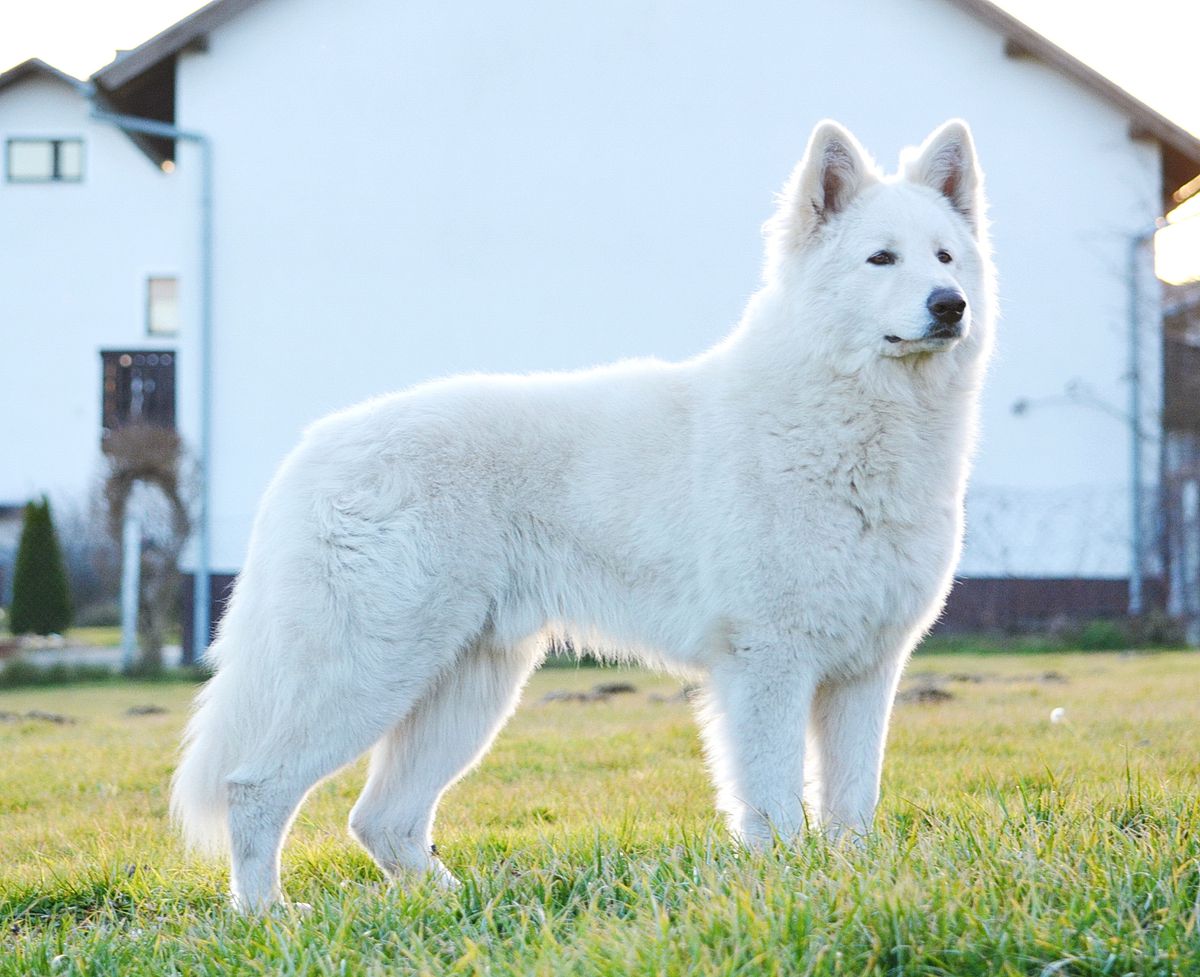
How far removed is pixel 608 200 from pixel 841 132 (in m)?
11.4

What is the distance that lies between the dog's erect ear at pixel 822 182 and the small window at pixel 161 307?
22.5m

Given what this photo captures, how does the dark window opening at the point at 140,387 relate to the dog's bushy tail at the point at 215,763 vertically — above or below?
above

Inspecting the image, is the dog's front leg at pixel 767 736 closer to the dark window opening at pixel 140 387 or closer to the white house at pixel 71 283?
the dark window opening at pixel 140 387

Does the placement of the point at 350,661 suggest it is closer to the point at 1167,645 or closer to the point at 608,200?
the point at 1167,645

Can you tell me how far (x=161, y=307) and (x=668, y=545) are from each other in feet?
76.1

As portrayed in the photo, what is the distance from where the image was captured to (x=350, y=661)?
3.51 metres

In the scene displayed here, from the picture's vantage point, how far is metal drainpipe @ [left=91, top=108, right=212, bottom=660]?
1331 centimetres

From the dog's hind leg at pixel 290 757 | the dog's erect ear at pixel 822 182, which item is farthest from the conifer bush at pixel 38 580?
the dog's erect ear at pixel 822 182

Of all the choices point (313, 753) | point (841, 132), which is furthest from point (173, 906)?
point (841, 132)

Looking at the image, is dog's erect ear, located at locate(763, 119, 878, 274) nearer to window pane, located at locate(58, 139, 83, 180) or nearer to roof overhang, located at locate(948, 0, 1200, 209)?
roof overhang, located at locate(948, 0, 1200, 209)

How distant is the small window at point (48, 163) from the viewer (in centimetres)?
2359

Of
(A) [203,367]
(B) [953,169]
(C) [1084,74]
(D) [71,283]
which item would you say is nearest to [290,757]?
(B) [953,169]

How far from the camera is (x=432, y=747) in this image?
12.8 ft

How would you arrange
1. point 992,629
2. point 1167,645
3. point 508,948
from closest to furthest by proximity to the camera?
point 508,948, point 1167,645, point 992,629
